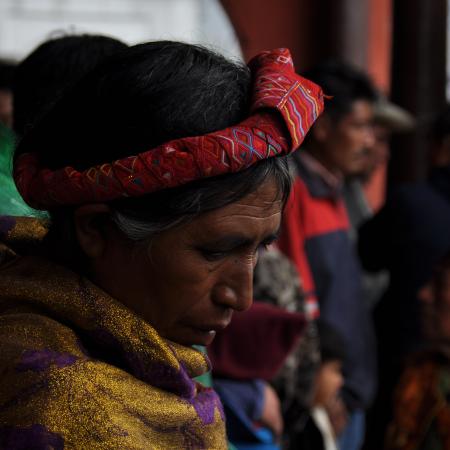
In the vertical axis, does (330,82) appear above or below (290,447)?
above

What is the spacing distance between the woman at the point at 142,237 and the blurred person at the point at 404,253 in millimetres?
2187

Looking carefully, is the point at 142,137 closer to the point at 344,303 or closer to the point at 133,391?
the point at 133,391

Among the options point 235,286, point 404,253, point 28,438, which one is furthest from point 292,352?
point 28,438

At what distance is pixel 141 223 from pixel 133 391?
0.79 ft

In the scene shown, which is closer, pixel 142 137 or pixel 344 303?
pixel 142 137

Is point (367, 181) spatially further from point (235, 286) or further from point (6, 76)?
point (235, 286)

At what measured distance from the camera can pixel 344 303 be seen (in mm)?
3689

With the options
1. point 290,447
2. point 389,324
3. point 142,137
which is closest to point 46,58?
point 142,137

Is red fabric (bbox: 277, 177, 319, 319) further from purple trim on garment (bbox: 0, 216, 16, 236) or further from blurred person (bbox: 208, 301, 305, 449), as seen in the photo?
purple trim on garment (bbox: 0, 216, 16, 236)

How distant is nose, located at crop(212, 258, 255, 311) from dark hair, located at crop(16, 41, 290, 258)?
0.11m

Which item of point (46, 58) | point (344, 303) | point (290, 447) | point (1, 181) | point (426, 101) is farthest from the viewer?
point (426, 101)

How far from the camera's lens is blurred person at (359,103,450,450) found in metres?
3.62

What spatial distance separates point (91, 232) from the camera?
143 cm

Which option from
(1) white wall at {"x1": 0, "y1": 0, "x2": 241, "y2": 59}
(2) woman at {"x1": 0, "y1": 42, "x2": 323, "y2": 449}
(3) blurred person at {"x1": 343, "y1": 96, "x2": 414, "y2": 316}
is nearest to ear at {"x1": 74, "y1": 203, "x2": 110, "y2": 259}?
(2) woman at {"x1": 0, "y1": 42, "x2": 323, "y2": 449}
